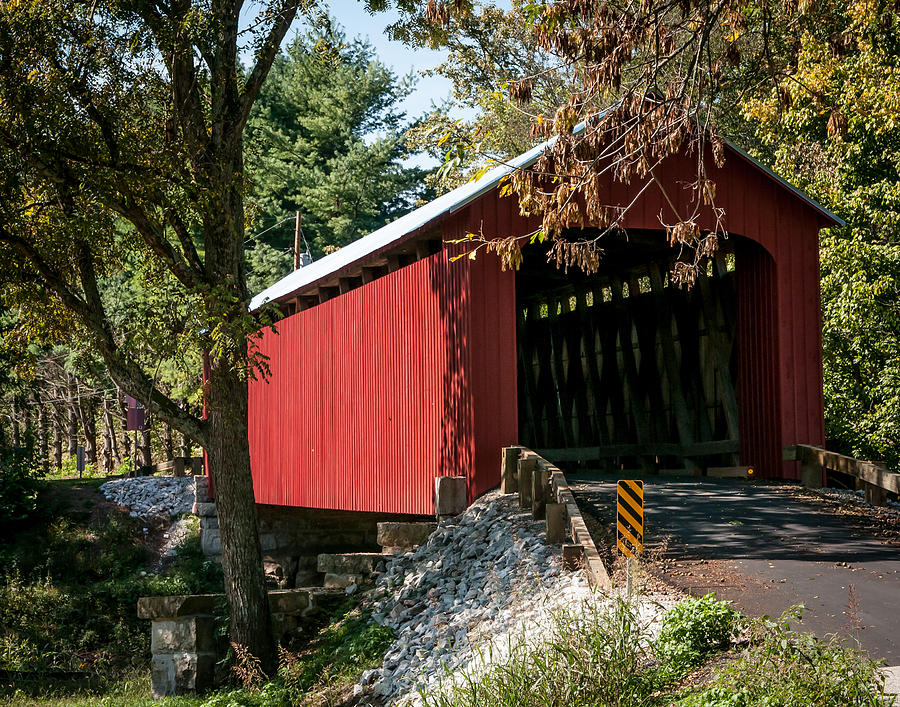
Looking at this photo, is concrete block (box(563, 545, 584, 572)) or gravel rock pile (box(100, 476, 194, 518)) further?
gravel rock pile (box(100, 476, 194, 518))

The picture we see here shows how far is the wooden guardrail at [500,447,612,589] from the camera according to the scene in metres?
6.72

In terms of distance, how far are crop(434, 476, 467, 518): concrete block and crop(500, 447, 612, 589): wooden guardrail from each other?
0.69 metres

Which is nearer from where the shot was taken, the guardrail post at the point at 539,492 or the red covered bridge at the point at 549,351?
the guardrail post at the point at 539,492

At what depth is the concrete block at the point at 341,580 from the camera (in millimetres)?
10829

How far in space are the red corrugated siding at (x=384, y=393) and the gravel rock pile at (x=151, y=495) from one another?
5016 millimetres

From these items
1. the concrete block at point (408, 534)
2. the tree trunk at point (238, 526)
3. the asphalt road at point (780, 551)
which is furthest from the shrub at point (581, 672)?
the tree trunk at point (238, 526)

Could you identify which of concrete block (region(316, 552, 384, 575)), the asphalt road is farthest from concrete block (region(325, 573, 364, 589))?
the asphalt road

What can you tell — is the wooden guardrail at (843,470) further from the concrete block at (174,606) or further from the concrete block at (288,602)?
the concrete block at (174,606)

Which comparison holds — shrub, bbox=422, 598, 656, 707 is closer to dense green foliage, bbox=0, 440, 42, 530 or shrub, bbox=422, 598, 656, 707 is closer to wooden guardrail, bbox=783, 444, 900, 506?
wooden guardrail, bbox=783, 444, 900, 506

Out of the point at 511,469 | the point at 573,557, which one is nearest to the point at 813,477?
the point at 511,469

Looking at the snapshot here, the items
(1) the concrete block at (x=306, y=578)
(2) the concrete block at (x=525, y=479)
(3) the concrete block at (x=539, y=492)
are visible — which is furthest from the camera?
(1) the concrete block at (x=306, y=578)

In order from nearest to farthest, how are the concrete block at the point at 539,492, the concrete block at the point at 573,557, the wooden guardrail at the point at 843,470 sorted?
the concrete block at the point at 573,557 < the concrete block at the point at 539,492 < the wooden guardrail at the point at 843,470

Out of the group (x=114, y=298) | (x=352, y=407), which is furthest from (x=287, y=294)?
(x=114, y=298)

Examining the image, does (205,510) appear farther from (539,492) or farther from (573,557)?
(573,557)
